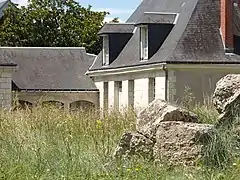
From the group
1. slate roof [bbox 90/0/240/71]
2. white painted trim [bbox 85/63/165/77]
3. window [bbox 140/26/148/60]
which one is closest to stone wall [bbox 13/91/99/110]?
white painted trim [bbox 85/63/165/77]

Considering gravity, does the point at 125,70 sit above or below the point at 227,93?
above

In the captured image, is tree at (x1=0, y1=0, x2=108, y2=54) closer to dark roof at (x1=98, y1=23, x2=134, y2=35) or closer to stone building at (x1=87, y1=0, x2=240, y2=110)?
dark roof at (x1=98, y1=23, x2=134, y2=35)

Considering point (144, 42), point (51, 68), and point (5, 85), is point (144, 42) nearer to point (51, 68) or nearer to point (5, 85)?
point (5, 85)

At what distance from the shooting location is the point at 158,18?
27.0 m

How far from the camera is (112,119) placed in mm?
11953

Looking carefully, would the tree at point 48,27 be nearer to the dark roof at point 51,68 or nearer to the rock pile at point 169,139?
the dark roof at point 51,68

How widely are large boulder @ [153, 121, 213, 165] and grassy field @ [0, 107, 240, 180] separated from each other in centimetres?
23

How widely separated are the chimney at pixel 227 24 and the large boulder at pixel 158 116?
16095 millimetres

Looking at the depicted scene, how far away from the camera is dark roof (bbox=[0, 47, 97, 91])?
101 ft

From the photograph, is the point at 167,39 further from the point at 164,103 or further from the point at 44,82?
the point at 164,103

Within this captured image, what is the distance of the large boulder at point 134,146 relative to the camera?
29.2ft

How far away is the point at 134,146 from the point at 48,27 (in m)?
33.1

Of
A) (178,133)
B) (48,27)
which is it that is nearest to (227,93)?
(178,133)

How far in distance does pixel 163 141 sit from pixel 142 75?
18001 mm
